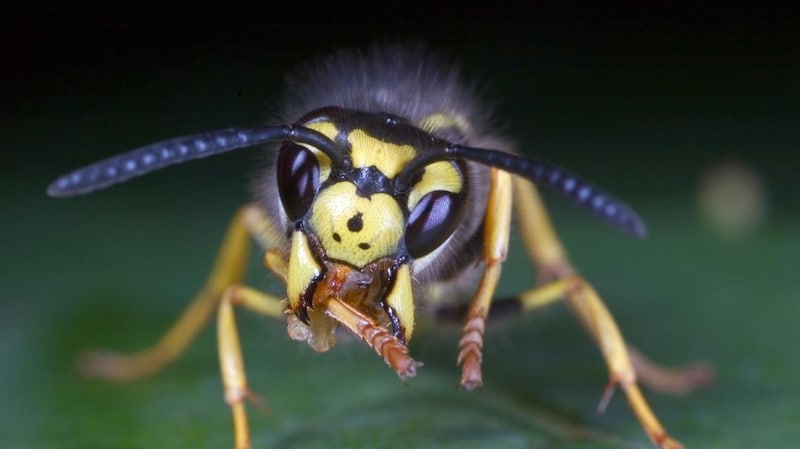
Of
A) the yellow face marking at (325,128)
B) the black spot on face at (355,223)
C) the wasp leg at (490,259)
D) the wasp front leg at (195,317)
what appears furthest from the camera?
the wasp front leg at (195,317)

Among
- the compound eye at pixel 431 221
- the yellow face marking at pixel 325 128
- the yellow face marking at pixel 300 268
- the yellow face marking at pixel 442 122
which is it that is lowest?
the yellow face marking at pixel 300 268

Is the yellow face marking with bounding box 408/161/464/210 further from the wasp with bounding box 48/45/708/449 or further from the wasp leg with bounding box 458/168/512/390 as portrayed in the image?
the wasp leg with bounding box 458/168/512/390

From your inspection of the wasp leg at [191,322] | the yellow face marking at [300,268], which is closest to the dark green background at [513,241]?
the wasp leg at [191,322]

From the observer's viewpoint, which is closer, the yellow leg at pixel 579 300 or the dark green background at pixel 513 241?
the yellow leg at pixel 579 300

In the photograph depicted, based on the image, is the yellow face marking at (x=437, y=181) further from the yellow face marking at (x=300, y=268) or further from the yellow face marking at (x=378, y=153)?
the yellow face marking at (x=300, y=268)

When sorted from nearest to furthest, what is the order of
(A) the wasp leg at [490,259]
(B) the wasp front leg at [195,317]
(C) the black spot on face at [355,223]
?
(C) the black spot on face at [355,223] → (A) the wasp leg at [490,259] → (B) the wasp front leg at [195,317]

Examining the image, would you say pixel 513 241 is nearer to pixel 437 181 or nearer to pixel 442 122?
pixel 442 122

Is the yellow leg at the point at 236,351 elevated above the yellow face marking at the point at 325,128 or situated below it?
below

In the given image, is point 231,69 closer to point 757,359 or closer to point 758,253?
point 758,253

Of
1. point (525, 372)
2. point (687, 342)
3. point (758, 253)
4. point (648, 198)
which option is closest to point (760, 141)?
point (648, 198)
